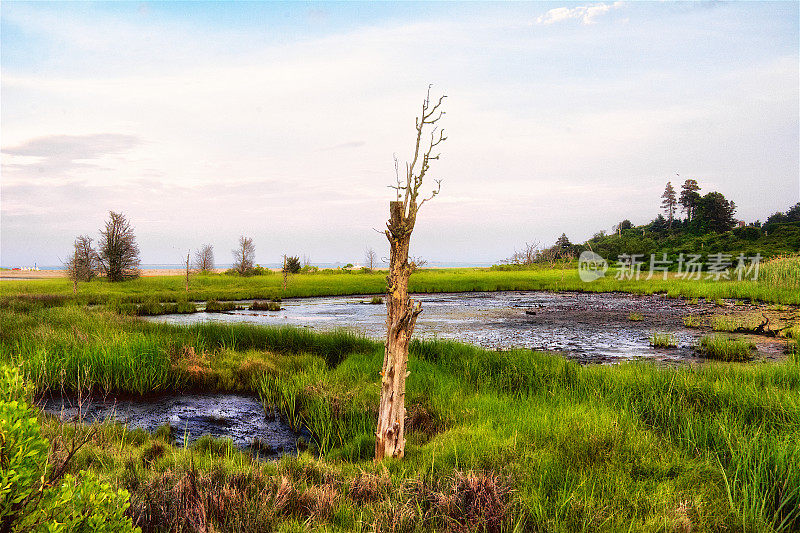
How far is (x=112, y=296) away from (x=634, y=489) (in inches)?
1428

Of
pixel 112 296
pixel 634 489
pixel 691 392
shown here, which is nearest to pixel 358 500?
pixel 634 489

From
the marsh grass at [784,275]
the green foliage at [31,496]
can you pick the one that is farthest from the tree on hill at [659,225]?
the green foliage at [31,496]

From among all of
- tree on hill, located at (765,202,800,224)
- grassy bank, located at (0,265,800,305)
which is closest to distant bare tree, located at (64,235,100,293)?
grassy bank, located at (0,265,800,305)

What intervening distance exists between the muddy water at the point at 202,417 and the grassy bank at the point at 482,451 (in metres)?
0.46

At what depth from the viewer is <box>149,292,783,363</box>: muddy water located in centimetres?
1494

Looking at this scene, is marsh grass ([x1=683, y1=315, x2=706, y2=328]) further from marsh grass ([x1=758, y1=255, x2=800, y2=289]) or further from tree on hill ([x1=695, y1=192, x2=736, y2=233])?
tree on hill ([x1=695, y1=192, x2=736, y2=233])

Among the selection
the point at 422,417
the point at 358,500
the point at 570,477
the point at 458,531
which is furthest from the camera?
the point at 422,417

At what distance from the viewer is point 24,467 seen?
2035 millimetres

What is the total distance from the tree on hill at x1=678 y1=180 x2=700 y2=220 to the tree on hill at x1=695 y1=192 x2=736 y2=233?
33.7 feet

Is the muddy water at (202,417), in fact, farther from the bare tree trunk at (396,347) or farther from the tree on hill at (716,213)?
the tree on hill at (716,213)

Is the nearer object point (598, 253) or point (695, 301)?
point (695, 301)

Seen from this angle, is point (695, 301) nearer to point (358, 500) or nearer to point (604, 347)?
point (604, 347)

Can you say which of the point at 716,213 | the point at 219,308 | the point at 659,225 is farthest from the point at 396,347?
the point at 659,225

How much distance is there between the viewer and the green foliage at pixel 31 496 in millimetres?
1989
